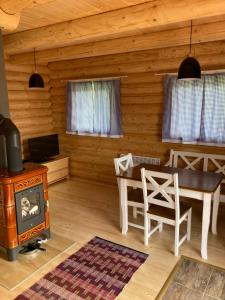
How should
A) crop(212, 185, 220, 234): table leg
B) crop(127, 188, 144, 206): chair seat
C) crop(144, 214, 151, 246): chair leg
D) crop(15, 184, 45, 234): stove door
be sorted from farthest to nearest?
crop(127, 188, 144, 206): chair seat < crop(212, 185, 220, 234): table leg < crop(144, 214, 151, 246): chair leg < crop(15, 184, 45, 234): stove door

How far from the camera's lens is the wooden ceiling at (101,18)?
2170 mm

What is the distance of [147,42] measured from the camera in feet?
11.2

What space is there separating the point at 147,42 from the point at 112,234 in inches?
103

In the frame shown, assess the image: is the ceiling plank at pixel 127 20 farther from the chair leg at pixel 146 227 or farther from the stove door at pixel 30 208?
the chair leg at pixel 146 227

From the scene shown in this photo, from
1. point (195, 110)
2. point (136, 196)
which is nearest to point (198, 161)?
point (195, 110)

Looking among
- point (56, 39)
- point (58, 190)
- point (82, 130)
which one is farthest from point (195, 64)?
point (58, 190)

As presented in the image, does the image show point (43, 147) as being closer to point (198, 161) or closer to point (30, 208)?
point (30, 208)

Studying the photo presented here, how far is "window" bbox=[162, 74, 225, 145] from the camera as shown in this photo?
3.92m

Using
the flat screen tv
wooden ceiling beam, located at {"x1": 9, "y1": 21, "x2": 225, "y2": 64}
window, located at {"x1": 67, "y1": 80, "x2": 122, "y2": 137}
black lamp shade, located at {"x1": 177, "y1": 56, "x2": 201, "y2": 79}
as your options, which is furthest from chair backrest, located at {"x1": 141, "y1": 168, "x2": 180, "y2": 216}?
the flat screen tv

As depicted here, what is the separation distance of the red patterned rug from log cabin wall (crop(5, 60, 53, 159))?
299cm

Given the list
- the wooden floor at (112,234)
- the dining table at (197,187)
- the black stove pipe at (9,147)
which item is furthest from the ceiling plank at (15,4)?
the wooden floor at (112,234)

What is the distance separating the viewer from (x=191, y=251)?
10.1 ft

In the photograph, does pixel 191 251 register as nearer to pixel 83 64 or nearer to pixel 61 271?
pixel 61 271

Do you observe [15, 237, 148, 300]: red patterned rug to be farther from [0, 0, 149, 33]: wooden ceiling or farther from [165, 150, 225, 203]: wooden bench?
[0, 0, 149, 33]: wooden ceiling
